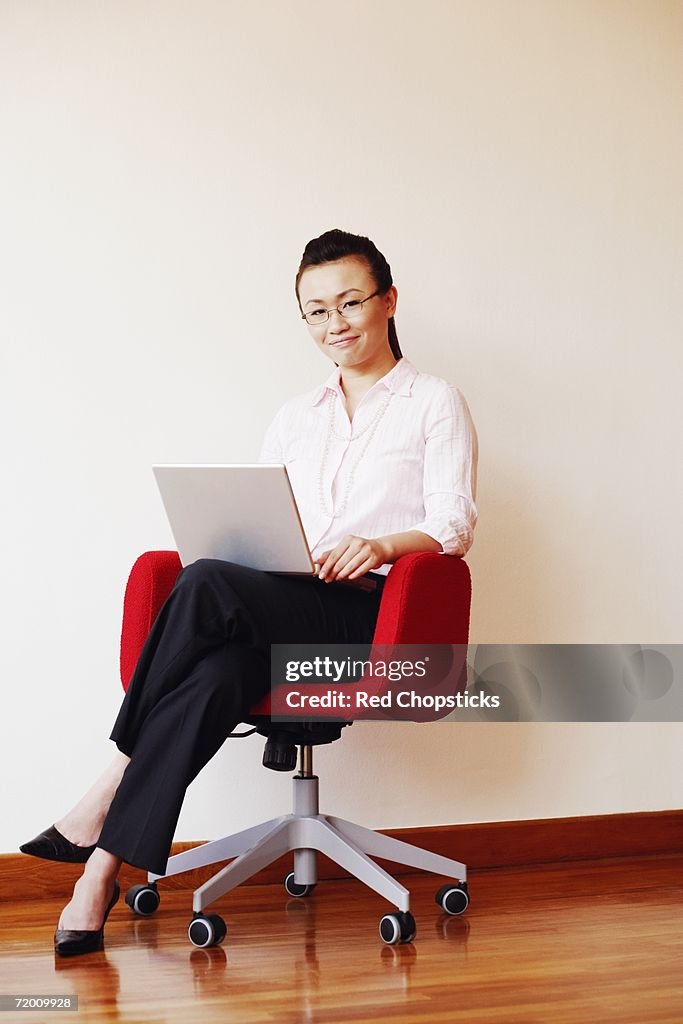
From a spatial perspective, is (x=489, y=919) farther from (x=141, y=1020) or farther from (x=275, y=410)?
(x=275, y=410)

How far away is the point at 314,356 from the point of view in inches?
113

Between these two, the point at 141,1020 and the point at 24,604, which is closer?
the point at 141,1020

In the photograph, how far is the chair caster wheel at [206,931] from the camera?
2059mm

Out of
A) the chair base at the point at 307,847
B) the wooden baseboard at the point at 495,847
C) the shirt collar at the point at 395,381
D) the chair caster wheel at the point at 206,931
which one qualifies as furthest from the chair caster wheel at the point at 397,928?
the shirt collar at the point at 395,381

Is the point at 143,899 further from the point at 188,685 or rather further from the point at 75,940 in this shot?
the point at 188,685

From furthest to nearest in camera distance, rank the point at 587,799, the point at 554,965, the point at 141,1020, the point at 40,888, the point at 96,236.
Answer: the point at 587,799 → the point at 96,236 → the point at 40,888 → the point at 554,965 → the point at 141,1020

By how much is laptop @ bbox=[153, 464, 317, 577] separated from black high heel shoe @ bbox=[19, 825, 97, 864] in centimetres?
55

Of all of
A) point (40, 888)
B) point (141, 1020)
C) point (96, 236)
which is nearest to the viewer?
point (141, 1020)

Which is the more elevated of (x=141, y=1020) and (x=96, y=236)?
(x=96, y=236)

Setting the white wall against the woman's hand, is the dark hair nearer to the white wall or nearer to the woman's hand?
the white wall

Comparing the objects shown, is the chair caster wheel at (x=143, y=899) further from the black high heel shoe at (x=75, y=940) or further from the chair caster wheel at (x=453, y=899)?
the chair caster wheel at (x=453, y=899)

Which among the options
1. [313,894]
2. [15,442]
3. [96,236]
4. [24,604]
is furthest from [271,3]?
[313,894]

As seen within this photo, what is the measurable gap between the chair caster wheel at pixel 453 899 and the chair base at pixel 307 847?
0.08 ft

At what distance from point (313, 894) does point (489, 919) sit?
452 millimetres
